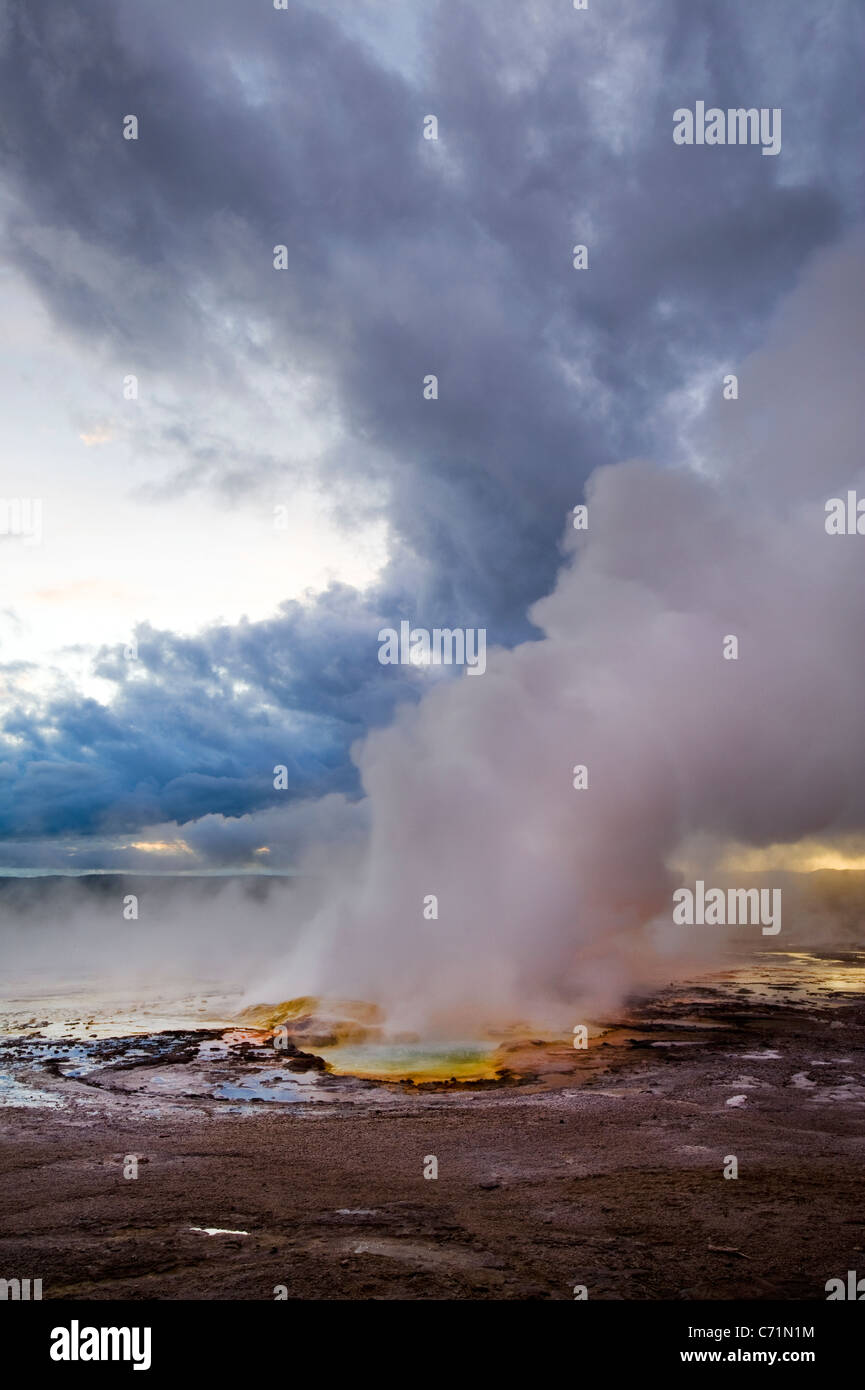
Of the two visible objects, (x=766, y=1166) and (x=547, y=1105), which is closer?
(x=766, y=1166)

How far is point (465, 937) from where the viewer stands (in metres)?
25.3

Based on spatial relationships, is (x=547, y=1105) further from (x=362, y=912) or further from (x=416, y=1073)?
(x=362, y=912)

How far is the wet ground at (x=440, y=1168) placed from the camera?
714 cm

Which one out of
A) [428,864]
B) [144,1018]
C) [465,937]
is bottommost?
[144,1018]

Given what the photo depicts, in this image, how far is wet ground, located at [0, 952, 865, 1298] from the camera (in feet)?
23.4

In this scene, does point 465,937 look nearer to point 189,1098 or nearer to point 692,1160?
point 189,1098

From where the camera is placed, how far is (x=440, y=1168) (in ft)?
33.4

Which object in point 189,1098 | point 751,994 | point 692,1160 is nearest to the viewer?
point 692,1160

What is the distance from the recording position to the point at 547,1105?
44.2ft

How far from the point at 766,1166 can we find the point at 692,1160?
36.8 inches
